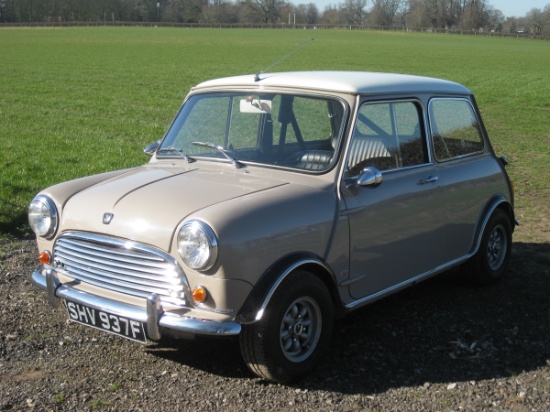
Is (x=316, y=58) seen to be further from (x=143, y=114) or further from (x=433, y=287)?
(x=433, y=287)

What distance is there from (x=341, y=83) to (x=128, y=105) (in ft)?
53.9

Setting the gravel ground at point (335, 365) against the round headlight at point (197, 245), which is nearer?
the round headlight at point (197, 245)

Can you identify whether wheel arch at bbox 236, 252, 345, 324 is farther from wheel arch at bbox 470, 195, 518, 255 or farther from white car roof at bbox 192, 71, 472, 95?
wheel arch at bbox 470, 195, 518, 255

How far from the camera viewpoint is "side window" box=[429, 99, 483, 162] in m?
5.31

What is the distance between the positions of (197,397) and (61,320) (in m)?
1.54

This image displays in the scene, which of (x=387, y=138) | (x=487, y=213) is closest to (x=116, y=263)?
(x=387, y=138)

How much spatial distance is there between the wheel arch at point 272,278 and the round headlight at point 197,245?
30 cm

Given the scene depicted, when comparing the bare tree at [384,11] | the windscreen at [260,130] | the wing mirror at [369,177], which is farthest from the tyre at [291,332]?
the bare tree at [384,11]

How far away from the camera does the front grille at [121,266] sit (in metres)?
3.73

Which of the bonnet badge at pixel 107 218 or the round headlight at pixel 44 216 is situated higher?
the bonnet badge at pixel 107 218

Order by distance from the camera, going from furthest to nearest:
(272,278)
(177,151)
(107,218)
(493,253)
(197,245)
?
(493,253) → (177,151) → (107,218) → (272,278) → (197,245)

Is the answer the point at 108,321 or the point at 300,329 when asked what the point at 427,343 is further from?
the point at 108,321

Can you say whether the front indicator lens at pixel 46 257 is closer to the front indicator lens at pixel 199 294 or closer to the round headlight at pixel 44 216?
the round headlight at pixel 44 216

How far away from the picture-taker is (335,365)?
14.1 ft
